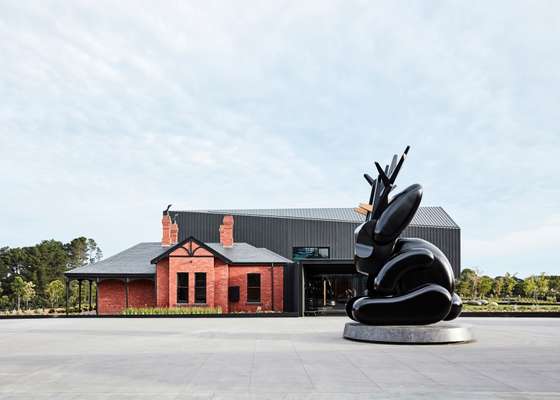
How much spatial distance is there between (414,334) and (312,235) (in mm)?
25814

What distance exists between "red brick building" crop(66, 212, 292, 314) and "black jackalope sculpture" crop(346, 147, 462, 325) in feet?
58.4

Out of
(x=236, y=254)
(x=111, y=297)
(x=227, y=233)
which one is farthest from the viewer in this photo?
Result: (x=227, y=233)

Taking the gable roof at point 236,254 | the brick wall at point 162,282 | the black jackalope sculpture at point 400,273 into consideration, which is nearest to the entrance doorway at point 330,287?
the gable roof at point 236,254

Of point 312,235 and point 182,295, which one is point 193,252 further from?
point 312,235

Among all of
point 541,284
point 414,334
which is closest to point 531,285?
point 541,284

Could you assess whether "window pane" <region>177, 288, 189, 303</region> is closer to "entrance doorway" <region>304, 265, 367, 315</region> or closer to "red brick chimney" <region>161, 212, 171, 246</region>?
"red brick chimney" <region>161, 212, 171, 246</region>

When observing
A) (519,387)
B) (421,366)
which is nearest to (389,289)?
(421,366)

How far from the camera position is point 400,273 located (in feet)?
47.2

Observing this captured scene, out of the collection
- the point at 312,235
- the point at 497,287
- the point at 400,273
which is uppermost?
the point at 312,235

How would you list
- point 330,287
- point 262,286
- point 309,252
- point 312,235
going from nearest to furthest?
point 262,286
point 309,252
point 312,235
point 330,287

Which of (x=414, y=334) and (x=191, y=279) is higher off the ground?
(x=191, y=279)

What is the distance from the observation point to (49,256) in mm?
64625

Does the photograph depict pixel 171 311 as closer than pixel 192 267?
Yes

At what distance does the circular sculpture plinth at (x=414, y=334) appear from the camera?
539 inches
